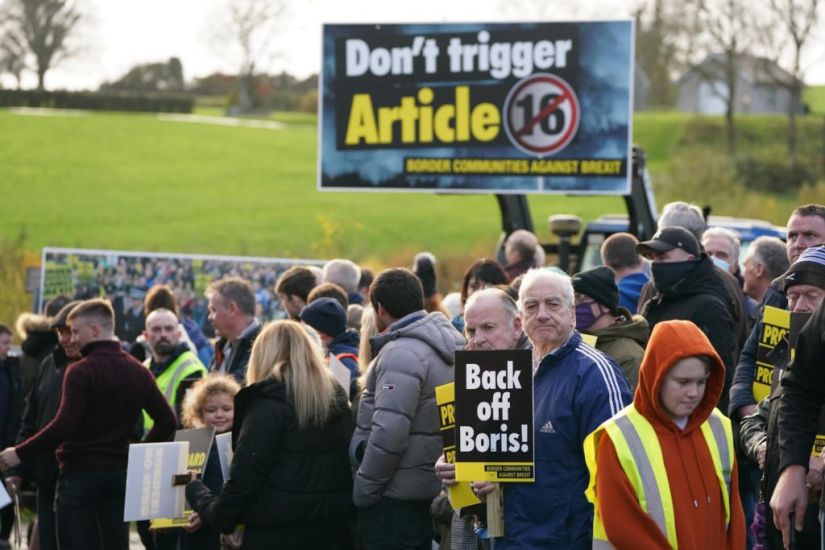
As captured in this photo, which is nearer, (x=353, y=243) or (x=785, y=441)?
(x=785, y=441)

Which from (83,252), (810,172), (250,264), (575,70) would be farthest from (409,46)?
(810,172)

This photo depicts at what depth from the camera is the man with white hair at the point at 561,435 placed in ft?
19.5

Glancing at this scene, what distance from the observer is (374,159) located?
55.3ft

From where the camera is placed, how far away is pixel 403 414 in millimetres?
7410

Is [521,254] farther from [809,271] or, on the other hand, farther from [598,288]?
[809,271]

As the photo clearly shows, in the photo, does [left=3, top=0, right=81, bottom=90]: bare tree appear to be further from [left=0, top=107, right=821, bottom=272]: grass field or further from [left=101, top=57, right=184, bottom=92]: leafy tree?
[left=101, top=57, right=184, bottom=92]: leafy tree

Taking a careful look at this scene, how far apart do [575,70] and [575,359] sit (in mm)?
10326

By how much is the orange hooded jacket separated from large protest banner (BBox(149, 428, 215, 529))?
3.21m

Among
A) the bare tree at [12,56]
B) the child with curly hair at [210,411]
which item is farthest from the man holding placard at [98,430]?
the bare tree at [12,56]

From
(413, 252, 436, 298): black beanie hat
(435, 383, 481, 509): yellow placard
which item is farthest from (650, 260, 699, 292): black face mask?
(413, 252, 436, 298): black beanie hat

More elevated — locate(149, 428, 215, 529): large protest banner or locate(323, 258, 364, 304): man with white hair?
locate(323, 258, 364, 304): man with white hair

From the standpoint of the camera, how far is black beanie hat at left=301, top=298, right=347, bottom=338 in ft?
29.7

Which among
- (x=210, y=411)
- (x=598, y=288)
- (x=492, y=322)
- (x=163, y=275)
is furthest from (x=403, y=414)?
(x=163, y=275)

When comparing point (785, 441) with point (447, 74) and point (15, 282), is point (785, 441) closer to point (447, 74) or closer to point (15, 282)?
point (447, 74)
